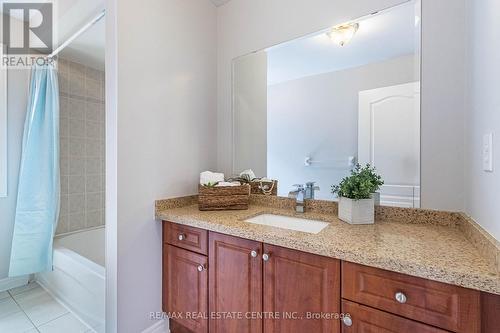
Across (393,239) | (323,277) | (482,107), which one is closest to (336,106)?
(482,107)

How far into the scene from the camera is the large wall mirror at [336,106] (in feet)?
4.18

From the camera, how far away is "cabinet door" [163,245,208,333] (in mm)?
1351

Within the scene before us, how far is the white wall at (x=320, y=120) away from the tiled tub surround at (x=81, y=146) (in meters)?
2.00

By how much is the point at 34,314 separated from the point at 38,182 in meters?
1.01

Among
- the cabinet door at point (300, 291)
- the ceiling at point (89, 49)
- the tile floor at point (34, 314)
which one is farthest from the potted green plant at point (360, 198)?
the ceiling at point (89, 49)

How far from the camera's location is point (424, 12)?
3.93 ft

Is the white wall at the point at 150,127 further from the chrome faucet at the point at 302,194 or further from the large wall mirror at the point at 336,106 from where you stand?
the chrome faucet at the point at 302,194

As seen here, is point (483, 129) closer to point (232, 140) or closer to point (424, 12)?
point (424, 12)

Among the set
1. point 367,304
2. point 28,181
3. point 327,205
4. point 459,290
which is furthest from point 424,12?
point 28,181

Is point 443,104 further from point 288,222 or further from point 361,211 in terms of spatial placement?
point 288,222

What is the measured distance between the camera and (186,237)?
4.65 ft

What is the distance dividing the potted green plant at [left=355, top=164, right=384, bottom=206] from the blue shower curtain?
7.86ft

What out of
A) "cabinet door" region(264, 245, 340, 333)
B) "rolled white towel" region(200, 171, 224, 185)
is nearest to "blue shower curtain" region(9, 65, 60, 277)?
"rolled white towel" region(200, 171, 224, 185)

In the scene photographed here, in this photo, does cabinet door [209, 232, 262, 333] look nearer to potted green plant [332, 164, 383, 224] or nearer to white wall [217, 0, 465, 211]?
potted green plant [332, 164, 383, 224]
